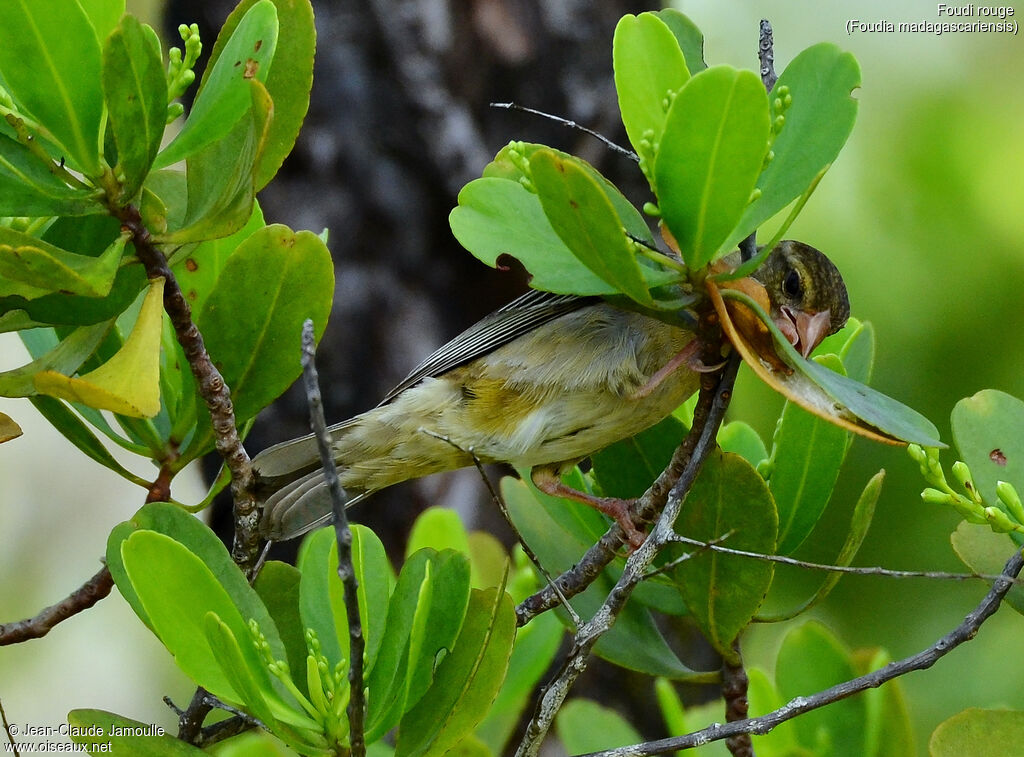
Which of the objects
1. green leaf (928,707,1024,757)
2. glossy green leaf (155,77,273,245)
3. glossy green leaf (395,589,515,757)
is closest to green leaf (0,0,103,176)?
glossy green leaf (155,77,273,245)

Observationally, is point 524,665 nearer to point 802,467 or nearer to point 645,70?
point 802,467

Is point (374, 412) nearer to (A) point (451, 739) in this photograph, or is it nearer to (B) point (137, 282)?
(B) point (137, 282)

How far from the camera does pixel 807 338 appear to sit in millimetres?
2229

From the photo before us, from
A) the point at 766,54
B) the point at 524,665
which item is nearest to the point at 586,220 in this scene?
the point at 766,54

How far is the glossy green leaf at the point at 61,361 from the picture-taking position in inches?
56.1

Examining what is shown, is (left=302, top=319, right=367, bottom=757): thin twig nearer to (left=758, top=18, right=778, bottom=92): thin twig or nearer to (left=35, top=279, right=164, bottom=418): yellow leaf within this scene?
(left=35, top=279, right=164, bottom=418): yellow leaf

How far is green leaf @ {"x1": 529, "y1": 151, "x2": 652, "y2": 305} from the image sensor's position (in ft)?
4.11

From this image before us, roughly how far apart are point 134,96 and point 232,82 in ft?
0.40

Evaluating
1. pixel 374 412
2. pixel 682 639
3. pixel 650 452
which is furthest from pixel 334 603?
pixel 682 639

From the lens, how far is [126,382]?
1.28 metres

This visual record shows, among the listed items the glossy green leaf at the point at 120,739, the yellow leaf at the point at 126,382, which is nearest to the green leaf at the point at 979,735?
the glossy green leaf at the point at 120,739

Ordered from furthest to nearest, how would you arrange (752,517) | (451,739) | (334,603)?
1. (752,517)
2. (334,603)
3. (451,739)

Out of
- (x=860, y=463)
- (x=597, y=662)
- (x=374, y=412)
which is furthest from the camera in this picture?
(x=597, y=662)

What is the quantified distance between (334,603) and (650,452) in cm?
81
